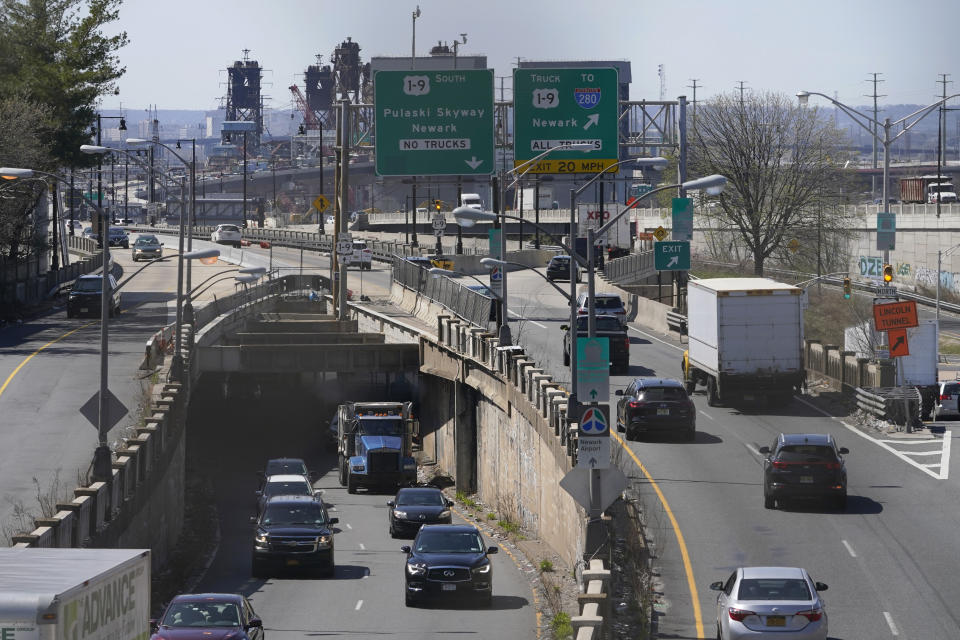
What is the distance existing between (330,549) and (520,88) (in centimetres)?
2199

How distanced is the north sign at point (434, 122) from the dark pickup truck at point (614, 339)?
6.96 m

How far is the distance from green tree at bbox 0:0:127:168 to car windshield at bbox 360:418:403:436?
95.0ft

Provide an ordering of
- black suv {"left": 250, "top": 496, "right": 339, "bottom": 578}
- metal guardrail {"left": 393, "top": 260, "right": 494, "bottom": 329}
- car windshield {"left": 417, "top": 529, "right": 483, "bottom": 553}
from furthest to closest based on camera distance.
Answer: metal guardrail {"left": 393, "top": 260, "right": 494, "bottom": 329}
black suv {"left": 250, "top": 496, "right": 339, "bottom": 578}
car windshield {"left": 417, "top": 529, "right": 483, "bottom": 553}

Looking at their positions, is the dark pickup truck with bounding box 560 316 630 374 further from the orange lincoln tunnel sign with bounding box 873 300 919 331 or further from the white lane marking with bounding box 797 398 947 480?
the orange lincoln tunnel sign with bounding box 873 300 919 331

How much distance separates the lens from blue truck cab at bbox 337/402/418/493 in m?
52.3

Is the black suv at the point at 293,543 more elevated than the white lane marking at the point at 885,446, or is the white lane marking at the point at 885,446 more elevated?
the white lane marking at the point at 885,446

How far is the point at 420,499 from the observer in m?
42.6

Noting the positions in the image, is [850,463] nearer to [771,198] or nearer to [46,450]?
[46,450]

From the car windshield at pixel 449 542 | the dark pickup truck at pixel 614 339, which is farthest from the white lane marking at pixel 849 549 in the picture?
the dark pickup truck at pixel 614 339

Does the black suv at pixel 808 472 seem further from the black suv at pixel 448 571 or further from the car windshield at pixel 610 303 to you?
the car windshield at pixel 610 303

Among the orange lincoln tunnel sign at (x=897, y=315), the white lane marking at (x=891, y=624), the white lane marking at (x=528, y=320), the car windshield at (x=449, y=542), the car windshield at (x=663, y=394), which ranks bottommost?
the car windshield at (x=449, y=542)

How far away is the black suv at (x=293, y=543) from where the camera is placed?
3434 cm

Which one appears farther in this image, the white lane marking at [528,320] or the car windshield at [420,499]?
the white lane marking at [528,320]

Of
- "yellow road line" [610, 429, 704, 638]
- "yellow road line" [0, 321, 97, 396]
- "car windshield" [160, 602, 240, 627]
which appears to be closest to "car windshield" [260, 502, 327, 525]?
"yellow road line" [610, 429, 704, 638]
